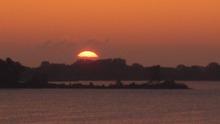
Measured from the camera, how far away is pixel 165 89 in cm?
17125

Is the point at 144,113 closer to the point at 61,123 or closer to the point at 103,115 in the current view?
the point at 103,115

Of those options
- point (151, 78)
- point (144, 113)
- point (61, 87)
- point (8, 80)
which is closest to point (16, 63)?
point (8, 80)

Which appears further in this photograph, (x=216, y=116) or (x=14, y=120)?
(x=216, y=116)

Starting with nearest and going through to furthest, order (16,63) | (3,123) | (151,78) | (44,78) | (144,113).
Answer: (3,123) < (144,113) < (16,63) < (44,78) < (151,78)

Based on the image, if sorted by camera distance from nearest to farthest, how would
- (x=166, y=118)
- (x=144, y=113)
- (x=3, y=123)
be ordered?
1. (x=3, y=123)
2. (x=166, y=118)
3. (x=144, y=113)

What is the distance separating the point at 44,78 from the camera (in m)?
162

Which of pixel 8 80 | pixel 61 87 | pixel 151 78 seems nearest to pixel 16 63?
pixel 8 80

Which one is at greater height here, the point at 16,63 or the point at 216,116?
the point at 16,63

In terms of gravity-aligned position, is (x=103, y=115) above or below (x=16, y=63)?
below

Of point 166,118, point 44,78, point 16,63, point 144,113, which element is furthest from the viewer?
point 44,78

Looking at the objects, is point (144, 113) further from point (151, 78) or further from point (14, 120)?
point (151, 78)

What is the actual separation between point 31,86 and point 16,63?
1005 centimetres

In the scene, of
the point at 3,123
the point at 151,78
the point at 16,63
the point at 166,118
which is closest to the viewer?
the point at 3,123

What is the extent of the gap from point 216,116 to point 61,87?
99.9m
